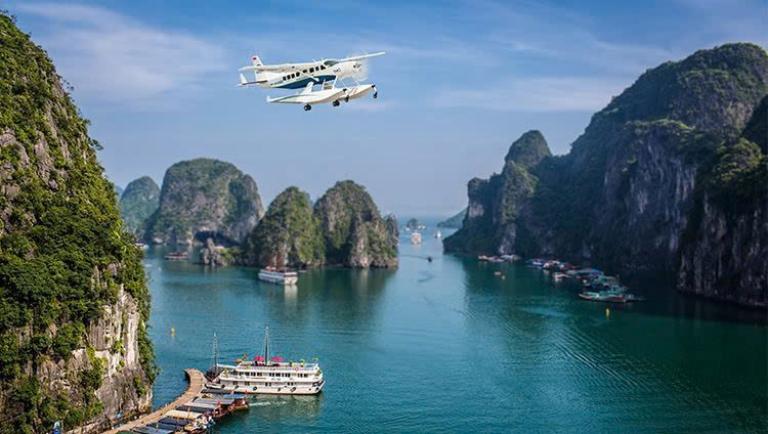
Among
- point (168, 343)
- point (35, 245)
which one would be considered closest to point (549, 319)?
point (168, 343)

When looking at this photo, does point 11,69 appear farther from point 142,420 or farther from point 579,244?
point 579,244

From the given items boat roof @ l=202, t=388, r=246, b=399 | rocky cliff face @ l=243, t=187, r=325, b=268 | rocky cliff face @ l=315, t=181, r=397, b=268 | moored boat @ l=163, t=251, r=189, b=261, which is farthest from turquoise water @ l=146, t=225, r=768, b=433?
moored boat @ l=163, t=251, r=189, b=261

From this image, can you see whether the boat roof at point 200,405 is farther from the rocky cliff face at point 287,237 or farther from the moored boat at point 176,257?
the moored boat at point 176,257

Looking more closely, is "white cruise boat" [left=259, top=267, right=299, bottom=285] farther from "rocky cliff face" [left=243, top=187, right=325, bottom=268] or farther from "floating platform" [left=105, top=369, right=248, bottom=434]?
"floating platform" [left=105, top=369, right=248, bottom=434]

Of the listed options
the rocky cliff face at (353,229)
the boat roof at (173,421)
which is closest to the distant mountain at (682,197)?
the rocky cliff face at (353,229)

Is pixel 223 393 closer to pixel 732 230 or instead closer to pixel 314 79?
pixel 314 79
